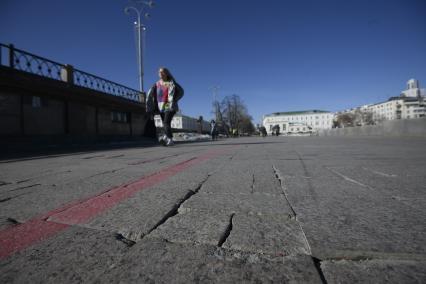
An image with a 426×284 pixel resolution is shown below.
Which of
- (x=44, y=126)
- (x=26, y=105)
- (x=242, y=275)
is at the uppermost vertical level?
(x=26, y=105)

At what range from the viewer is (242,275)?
742mm

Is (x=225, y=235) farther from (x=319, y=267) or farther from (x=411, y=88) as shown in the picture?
(x=411, y=88)

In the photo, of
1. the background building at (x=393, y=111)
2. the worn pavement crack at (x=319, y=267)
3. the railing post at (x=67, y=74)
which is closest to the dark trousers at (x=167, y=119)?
the railing post at (x=67, y=74)

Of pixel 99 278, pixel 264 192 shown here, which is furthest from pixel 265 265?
pixel 264 192

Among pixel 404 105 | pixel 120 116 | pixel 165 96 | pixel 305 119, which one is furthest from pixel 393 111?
pixel 165 96

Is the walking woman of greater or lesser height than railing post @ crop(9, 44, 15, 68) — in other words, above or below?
below

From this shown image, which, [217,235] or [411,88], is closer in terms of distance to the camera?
[217,235]

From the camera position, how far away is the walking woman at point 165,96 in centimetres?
788

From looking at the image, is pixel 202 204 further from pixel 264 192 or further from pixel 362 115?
pixel 362 115

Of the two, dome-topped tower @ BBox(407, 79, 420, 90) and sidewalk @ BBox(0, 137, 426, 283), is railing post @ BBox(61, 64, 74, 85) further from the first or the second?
dome-topped tower @ BBox(407, 79, 420, 90)

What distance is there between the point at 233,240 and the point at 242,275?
0.22 metres

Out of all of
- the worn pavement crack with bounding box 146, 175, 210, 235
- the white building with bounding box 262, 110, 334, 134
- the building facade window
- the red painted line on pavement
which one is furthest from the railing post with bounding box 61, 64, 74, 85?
the white building with bounding box 262, 110, 334, 134

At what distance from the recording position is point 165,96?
26.0ft

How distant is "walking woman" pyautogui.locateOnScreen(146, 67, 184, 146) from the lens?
7883mm
